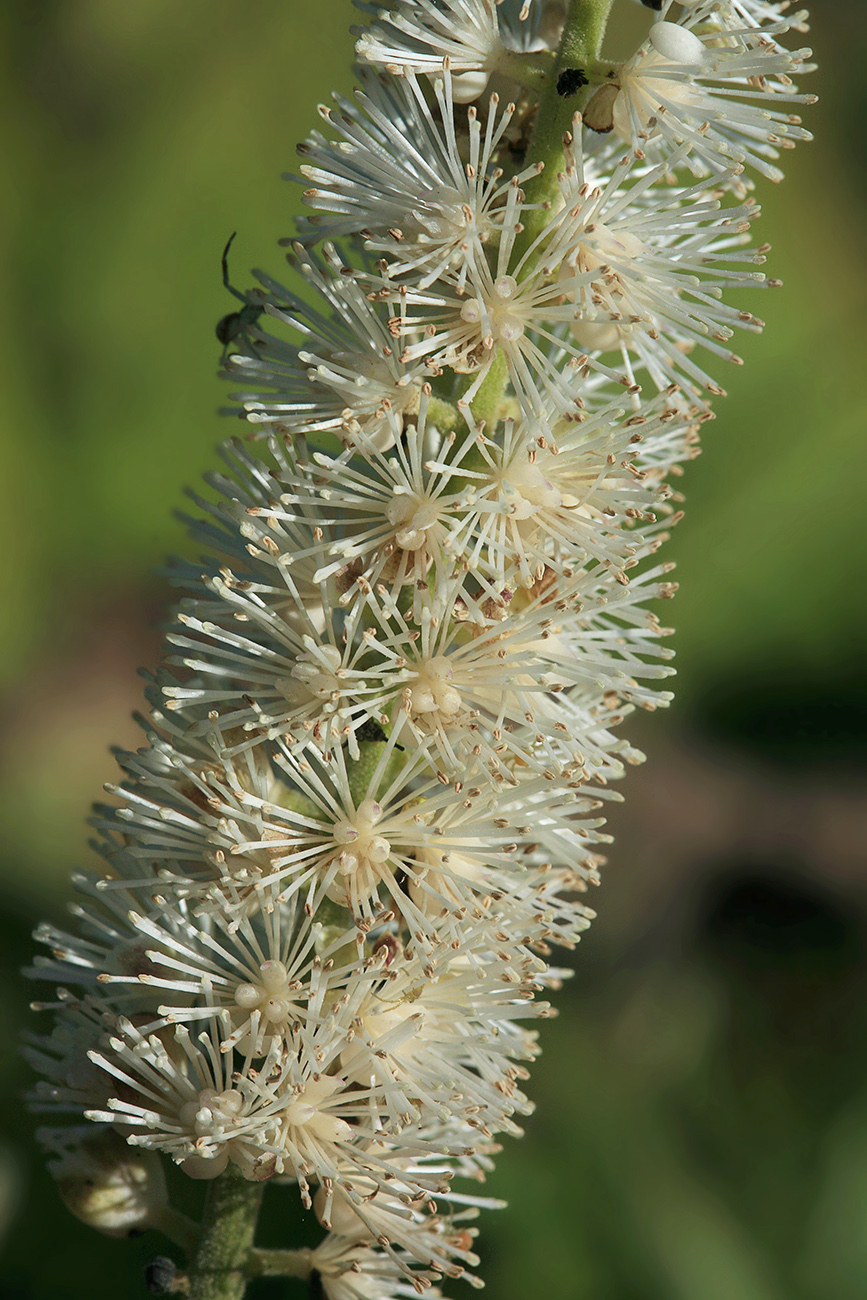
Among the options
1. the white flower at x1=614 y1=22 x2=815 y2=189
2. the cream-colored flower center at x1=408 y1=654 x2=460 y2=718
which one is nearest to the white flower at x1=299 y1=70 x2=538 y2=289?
the white flower at x1=614 y1=22 x2=815 y2=189

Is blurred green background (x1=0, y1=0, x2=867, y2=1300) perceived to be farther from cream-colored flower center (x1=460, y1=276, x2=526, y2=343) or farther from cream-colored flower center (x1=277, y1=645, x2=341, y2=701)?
cream-colored flower center (x1=460, y1=276, x2=526, y2=343)

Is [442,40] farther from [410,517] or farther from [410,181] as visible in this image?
[410,517]

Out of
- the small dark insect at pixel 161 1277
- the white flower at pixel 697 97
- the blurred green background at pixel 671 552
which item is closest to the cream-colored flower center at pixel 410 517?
the white flower at pixel 697 97

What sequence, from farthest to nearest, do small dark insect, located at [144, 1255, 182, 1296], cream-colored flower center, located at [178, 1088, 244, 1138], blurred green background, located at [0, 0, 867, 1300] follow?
blurred green background, located at [0, 0, 867, 1300]
small dark insect, located at [144, 1255, 182, 1296]
cream-colored flower center, located at [178, 1088, 244, 1138]

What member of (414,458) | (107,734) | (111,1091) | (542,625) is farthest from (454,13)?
(107,734)

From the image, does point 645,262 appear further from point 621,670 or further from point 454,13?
point 621,670
